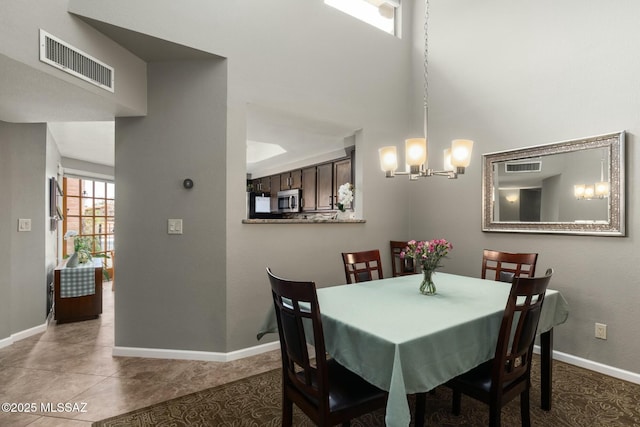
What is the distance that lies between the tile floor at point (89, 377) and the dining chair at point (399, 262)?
1597mm

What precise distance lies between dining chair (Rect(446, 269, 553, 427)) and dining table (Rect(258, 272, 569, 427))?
9 cm

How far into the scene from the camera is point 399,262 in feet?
12.6

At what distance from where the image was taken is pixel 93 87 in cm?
241

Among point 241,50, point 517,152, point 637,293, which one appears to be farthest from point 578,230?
point 241,50

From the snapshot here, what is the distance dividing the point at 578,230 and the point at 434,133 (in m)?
1.69

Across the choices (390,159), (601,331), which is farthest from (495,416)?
(601,331)

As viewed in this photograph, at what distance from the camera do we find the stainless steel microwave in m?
6.19

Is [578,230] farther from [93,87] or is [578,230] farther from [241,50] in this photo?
[93,87]

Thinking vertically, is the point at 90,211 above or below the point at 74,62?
below

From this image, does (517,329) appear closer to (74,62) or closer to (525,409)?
(525,409)

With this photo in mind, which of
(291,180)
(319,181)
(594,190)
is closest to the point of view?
(594,190)

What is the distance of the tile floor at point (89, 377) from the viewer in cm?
210

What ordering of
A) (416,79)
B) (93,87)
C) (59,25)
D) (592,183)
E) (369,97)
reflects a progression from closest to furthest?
(59,25) < (93,87) < (592,183) < (369,97) < (416,79)

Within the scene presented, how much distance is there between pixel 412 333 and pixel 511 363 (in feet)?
2.12
